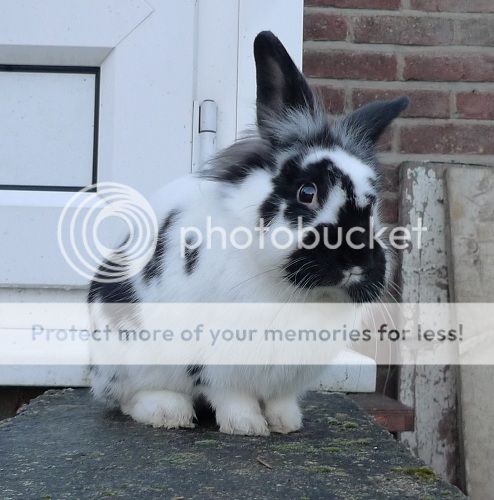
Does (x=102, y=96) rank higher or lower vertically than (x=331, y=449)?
higher

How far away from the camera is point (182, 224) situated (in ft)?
5.00

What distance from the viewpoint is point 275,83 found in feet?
5.03

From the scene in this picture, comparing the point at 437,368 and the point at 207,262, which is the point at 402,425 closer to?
the point at 437,368

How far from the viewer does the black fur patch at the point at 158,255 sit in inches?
60.2

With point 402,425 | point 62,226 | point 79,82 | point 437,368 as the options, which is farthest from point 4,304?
point 437,368

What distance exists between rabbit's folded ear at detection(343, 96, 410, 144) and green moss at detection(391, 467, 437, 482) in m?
0.70

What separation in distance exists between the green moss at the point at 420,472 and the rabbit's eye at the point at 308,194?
51cm

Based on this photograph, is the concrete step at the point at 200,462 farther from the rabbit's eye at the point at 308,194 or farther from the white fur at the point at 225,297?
the rabbit's eye at the point at 308,194

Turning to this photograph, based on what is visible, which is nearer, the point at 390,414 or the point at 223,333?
the point at 223,333

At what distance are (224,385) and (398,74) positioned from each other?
143cm

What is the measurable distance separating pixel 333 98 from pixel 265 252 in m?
1.18

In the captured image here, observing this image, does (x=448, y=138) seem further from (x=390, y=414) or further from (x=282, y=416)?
(x=282, y=416)

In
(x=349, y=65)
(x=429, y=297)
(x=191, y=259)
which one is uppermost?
(x=349, y=65)

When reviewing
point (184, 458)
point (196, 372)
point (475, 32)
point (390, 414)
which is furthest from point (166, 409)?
point (475, 32)
